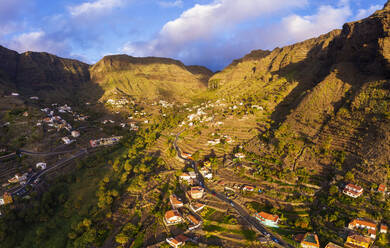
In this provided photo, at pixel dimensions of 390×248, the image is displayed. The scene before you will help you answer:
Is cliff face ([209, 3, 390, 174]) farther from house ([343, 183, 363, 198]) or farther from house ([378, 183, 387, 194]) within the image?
house ([343, 183, 363, 198])

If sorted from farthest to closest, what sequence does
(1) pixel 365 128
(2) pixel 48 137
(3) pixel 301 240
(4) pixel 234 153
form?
(2) pixel 48 137
(4) pixel 234 153
(1) pixel 365 128
(3) pixel 301 240

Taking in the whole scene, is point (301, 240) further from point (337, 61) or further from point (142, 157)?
point (337, 61)

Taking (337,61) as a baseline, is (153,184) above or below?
below

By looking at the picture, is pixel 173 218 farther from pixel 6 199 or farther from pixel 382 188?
pixel 6 199

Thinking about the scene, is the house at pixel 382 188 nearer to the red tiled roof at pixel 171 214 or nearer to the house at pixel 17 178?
the red tiled roof at pixel 171 214

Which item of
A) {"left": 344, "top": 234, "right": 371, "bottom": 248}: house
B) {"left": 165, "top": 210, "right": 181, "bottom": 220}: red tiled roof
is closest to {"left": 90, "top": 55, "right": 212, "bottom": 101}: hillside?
{"left": 165, "top": 210, "right": 181, "bottom": 220}: red tiled roof

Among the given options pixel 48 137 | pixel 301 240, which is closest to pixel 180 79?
pixel 48 137

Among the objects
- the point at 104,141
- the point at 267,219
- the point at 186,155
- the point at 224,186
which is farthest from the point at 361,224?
the point at 104,141
